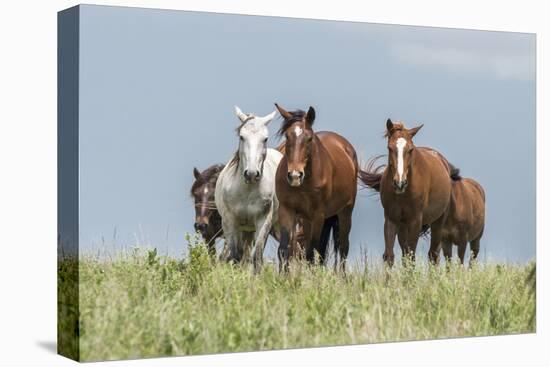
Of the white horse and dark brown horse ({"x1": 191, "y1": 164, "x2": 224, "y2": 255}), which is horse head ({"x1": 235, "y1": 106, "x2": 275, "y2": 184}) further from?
dark brown horse ({"x1": 191, "y1": 164, "x2": 224, "y2": 255})

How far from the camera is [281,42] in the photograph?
1181 centimetres

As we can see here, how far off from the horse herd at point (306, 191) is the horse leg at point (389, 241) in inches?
0.4

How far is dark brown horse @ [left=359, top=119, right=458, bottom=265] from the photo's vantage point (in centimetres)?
1230

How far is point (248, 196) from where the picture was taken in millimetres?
12008

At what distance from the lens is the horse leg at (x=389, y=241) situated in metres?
12.4

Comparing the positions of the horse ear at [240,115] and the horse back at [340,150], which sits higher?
the horse ear at [240,115]

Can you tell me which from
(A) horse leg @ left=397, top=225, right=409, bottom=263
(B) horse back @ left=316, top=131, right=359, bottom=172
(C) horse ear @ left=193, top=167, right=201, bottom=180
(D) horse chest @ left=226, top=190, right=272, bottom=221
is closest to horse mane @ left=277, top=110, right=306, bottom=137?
(B) horse back @ left=316, top=131, right=359, bottom=172

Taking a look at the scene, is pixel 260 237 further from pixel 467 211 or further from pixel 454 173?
pixel 467 211

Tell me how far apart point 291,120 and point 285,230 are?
1152 millimetres

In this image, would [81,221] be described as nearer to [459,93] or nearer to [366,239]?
[366,239]

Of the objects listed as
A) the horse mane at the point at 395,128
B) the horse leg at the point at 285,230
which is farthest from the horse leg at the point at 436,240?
the horse leg at the point at 285,230

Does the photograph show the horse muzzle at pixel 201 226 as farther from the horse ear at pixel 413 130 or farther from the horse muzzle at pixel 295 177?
the horse ear at pixel 413 130

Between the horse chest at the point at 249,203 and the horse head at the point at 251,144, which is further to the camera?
the horse chest at the point at 249,203

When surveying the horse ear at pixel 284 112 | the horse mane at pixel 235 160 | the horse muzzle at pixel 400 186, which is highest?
the horse ear at pixel 284 112
